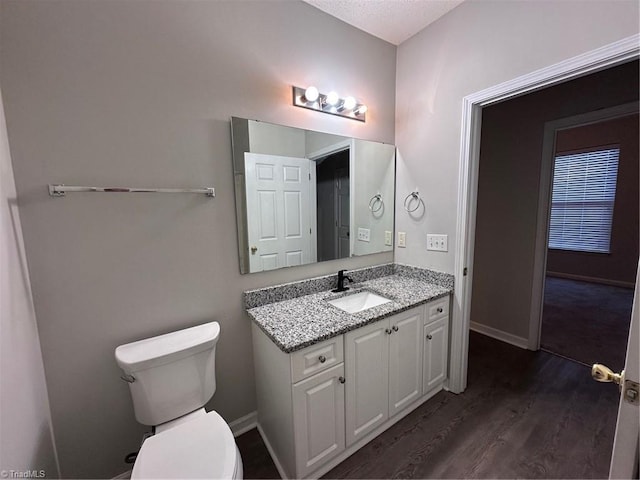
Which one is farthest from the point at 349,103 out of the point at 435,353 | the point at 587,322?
the point at 587,322

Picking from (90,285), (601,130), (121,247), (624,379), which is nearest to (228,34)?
(121,247)

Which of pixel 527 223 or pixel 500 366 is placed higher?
pixel 527 223

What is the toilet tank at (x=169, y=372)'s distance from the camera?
1.17 metres

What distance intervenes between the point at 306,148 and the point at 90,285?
4.48 feet

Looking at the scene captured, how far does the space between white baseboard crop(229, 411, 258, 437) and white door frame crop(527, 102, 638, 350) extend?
8.31 ft

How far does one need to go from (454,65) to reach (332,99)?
851 mm

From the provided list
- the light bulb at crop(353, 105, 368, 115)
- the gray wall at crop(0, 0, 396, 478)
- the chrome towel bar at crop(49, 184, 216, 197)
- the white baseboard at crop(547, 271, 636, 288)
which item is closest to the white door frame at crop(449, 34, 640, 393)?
the light bulb at crop(353, 105, 368, 115)

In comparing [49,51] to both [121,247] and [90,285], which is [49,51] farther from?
[90,285]

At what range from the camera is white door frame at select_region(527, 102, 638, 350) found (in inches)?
85.2

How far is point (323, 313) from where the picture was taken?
1.50 metres

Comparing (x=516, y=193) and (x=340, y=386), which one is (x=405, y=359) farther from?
(x=516, y=193)

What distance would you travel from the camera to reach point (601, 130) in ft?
13.8

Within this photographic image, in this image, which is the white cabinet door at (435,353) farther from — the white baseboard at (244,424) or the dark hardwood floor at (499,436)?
the white baseboard at (244,424)

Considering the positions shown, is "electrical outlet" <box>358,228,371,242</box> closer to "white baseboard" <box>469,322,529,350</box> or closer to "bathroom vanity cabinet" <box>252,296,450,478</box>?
"bathroom vanity cabinet" <box>252,296,450,478</box>
